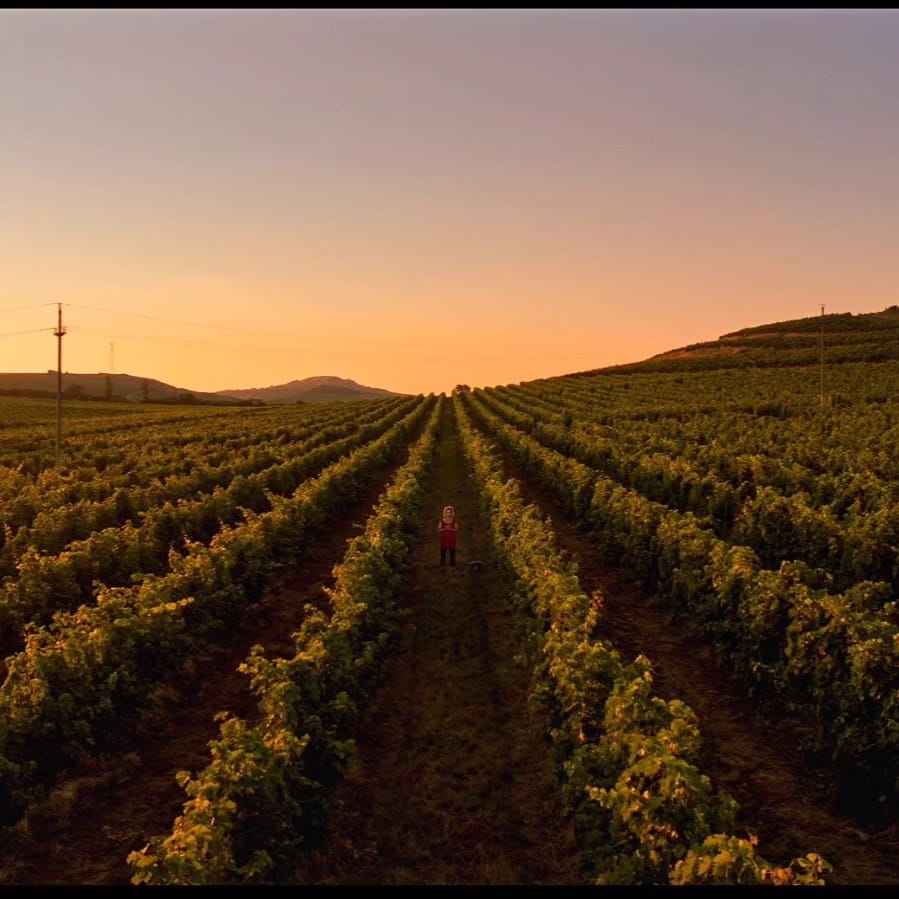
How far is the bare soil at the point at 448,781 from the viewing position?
7992mm

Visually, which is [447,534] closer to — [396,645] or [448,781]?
[396,645]

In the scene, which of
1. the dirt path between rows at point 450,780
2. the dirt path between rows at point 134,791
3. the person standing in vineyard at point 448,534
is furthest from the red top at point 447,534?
the dirt path between rows at point 134,791

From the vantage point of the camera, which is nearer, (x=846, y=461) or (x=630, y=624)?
(x=630, y=624)

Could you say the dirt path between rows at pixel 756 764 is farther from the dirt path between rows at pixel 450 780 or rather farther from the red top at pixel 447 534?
the red top at pixel 447 534

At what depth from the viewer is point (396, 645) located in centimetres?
1401

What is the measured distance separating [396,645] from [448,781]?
183 inches

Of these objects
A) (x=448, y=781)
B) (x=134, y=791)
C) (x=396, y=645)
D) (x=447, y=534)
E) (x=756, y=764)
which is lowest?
(x=134, y=791)

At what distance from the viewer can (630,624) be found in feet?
50.3

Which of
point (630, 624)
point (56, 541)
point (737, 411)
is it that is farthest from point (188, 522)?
point (737, 411)

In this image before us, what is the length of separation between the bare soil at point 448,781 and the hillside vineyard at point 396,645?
14cm

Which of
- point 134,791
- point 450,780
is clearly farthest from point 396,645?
point 134,791

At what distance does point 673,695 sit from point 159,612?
8.10m

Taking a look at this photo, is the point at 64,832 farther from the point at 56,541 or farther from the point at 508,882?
the point at 56,541

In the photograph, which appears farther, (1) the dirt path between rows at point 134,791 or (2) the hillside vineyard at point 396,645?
(1) the dirt path between rows at point 134,791
